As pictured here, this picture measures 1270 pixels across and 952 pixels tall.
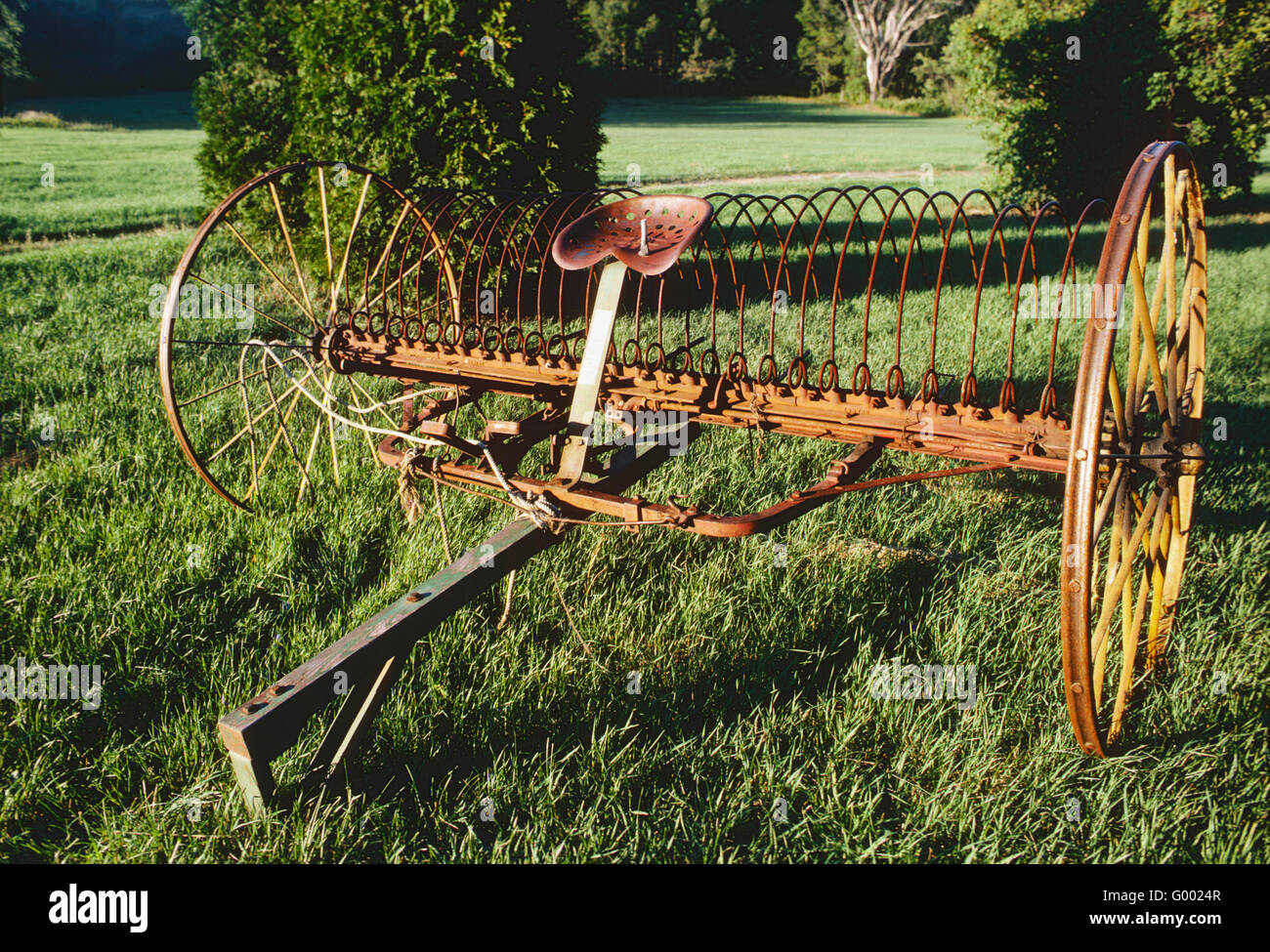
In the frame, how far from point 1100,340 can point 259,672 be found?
96.9 inches

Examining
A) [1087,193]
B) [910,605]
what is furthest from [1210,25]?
[910,605]

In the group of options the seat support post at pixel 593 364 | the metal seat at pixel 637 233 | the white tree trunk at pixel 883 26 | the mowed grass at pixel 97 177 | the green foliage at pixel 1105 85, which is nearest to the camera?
the metal seat at pixel 637 233

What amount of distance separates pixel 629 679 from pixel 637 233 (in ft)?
4.46

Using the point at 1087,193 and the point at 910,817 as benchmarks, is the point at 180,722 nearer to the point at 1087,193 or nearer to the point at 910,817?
the point at 910,817

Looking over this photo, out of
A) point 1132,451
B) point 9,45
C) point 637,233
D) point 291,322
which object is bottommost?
point 1132,451

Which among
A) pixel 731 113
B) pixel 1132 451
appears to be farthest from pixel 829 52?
pixel 1132 451

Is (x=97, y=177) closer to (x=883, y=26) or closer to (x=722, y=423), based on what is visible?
(x=722, y=423)

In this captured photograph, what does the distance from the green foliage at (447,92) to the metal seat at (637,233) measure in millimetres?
3422

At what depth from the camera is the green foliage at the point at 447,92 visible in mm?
5473

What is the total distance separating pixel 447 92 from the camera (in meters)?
5.52

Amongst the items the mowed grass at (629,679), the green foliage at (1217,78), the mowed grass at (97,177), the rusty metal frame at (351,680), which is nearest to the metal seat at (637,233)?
the rusty metal frame at (351,680)

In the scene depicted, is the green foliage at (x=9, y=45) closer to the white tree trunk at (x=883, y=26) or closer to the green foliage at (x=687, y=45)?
the green foliage at (x=687, y=45)

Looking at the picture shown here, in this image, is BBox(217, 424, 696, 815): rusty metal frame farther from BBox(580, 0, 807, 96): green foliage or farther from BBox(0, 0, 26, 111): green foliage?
BBox(580, 0, 807, 96): green foliage

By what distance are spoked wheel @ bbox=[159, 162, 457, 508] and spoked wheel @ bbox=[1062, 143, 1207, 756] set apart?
186 cm
